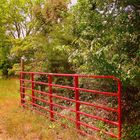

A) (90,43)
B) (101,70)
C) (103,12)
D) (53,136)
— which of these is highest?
(103,12)

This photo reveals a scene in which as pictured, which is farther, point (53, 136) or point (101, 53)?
point (53, 136)

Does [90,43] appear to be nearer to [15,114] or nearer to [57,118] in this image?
[57,118]

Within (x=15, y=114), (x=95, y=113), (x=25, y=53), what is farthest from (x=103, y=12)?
(x=25, y=53)

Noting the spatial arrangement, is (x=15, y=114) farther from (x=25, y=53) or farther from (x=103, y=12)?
(x=25, y=53)

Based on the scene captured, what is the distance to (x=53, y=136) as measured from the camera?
8.29 meters

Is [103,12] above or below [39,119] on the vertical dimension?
above

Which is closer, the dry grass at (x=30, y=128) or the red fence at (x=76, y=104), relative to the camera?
the red fence at (x=76, y=104)

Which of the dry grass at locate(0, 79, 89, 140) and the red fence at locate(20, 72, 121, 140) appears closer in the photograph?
the red fence at locate(20, 72, 121, 140)

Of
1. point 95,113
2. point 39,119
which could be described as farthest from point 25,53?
point 95,113

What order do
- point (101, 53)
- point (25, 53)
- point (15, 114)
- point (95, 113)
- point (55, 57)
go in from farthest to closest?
1. point (25, 53)
2. point (55, 57)
3. point (15, 114)
4. point (95, 113)
5. point (101, 53)

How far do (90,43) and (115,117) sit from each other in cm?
179

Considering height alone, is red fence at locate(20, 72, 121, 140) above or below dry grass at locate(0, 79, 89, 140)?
above

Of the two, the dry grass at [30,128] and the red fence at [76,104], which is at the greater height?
the red fence at [76,104]

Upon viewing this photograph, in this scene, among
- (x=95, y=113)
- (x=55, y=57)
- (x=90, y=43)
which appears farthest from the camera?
(x=55, y=57)
